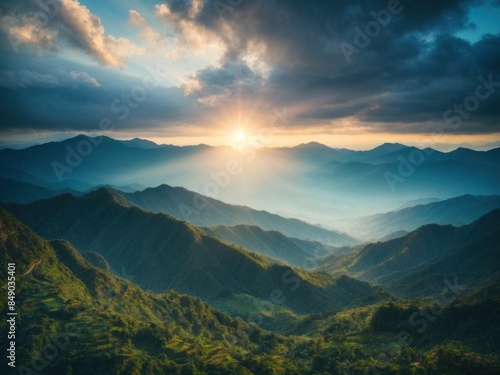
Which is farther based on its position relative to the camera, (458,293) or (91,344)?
(458,293)

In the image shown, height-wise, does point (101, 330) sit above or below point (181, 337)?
above

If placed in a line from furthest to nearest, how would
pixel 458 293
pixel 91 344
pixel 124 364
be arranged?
pixel 458 293 → pixel 91 344 → pixel 124 364

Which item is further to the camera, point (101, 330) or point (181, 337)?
point (181, 337)

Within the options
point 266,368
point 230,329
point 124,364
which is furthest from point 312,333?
point 124,364

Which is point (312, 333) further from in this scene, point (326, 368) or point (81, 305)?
point (81, 305)

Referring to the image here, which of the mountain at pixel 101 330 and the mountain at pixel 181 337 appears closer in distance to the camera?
the mountain at pixel 181 337

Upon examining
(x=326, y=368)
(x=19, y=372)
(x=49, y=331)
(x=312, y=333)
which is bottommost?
(x=312, y=333)

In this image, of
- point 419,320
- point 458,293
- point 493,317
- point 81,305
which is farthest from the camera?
point 458,293

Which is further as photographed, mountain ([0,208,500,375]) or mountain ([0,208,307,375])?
mountain ([0,208,307,375])
